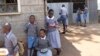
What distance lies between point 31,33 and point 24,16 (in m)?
0.54

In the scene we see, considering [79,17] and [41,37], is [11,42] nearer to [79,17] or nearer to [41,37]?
[41,37]

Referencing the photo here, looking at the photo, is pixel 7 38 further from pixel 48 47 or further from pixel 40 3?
pixel 40 3

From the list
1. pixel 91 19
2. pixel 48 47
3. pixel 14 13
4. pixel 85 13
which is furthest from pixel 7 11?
pixel 91 19

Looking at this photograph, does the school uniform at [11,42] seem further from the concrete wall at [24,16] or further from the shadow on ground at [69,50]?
the shadow on ground at [69,50]

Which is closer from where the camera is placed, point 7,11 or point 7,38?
point 7,38

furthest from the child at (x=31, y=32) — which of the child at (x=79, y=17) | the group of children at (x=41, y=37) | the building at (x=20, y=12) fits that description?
the child at (x=79, y=17)

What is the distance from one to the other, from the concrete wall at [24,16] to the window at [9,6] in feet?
0.51

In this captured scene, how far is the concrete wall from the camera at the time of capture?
850 cm

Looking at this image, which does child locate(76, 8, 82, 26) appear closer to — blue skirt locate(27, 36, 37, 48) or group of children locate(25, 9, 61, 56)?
group of children locate(25, 9, 61, 56)

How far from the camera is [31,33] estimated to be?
8.37 m

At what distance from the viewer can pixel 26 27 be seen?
8.36m

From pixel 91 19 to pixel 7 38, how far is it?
1467 cm

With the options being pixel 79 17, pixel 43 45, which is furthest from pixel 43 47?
pixel 79 17

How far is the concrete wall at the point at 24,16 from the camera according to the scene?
8.50 m
